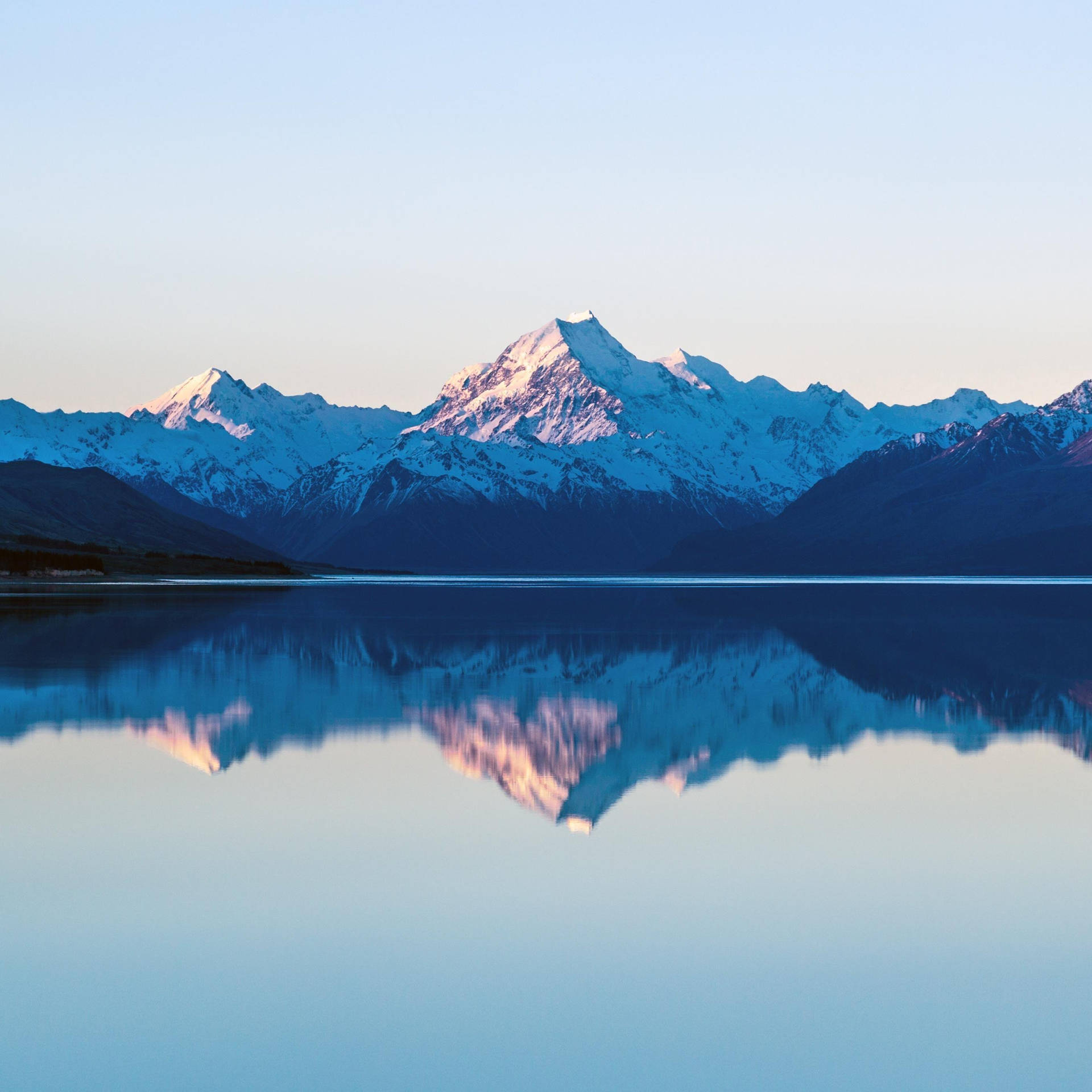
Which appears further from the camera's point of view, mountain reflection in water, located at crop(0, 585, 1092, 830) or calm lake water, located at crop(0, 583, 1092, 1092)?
mountain reflection in water, located at crop(0, 585, 1092, 830)

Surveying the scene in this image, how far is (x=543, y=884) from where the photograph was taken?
2139cm

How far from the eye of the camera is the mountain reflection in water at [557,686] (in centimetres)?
3453

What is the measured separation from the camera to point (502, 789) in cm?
2908

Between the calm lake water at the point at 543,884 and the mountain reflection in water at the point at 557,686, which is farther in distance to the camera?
the mountain reflection in water at the point at 557,686

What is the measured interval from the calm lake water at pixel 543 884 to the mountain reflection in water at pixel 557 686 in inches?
9.8

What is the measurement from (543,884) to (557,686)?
27551mm

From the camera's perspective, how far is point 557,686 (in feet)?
161

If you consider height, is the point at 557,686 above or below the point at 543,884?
above

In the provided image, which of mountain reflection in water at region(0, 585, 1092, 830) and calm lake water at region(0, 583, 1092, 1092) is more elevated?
mountain reflection in water at region(0, 585, 1092, 830)

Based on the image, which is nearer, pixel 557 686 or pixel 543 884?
pixel 543 884

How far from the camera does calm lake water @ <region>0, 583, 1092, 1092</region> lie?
14.9m

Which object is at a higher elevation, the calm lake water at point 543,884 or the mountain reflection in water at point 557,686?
the mountain reflection in water at point 557,686

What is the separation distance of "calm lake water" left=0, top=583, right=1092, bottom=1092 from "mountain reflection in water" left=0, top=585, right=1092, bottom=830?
9.8 inches

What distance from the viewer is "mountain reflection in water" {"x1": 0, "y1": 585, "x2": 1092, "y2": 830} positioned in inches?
1359
